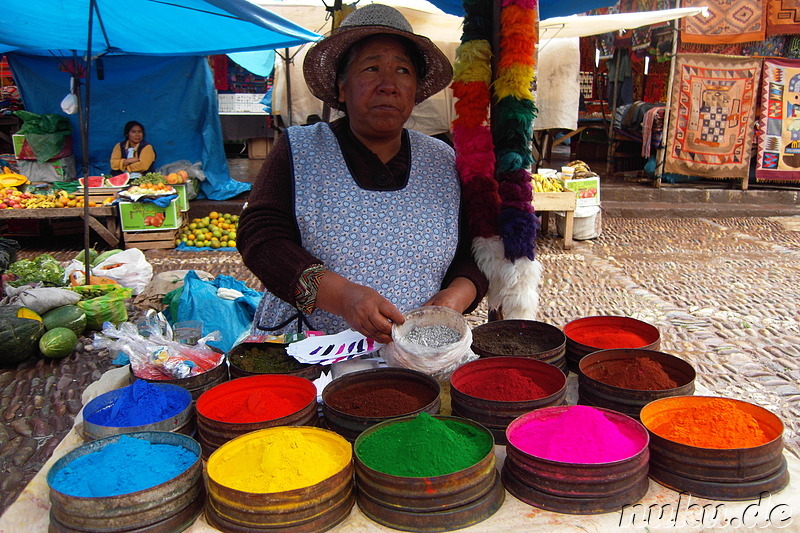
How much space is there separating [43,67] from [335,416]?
8522 mm

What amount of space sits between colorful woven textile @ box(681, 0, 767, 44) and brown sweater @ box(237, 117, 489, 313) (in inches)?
338

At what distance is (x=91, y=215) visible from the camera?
6961mm

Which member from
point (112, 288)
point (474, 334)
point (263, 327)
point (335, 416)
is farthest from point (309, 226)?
point (112, 288)

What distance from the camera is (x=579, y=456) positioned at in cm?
112

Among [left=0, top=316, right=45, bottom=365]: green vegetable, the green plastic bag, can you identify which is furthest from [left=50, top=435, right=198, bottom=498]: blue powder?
the green plastic bag

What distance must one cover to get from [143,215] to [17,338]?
333 cm

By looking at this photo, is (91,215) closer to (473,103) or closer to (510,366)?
(473,103)

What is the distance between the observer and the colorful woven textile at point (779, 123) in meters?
8.84

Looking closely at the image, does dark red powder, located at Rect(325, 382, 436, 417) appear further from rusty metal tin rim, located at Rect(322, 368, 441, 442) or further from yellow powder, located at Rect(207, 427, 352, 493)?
yellow powder, located at Rect(207, 427, 352, 493)

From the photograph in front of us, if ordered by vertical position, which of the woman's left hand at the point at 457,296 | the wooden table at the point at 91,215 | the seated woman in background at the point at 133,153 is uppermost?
the seated woman in background at the point at 133,153

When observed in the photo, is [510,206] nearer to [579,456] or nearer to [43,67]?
[579,456]

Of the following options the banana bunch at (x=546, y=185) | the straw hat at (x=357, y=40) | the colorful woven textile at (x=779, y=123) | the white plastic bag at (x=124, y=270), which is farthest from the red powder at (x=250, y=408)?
the colorful woven textile at (x=779, y=123)

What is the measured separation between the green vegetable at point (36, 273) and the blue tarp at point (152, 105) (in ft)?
10.7

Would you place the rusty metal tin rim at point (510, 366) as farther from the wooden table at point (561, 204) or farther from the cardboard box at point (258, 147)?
the cardboard box at point (258, 147)
